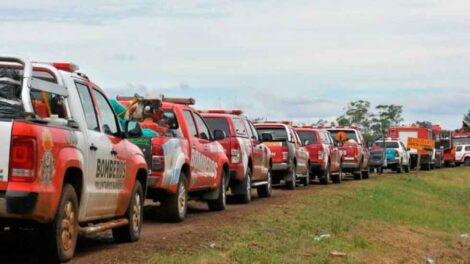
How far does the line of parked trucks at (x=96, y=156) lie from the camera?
21.7ft

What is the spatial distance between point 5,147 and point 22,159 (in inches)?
6.7

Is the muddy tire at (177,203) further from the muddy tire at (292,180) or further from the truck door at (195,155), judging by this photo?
the muddy tire at (292,180)

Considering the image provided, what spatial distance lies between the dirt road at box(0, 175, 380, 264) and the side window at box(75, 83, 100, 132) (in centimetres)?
132

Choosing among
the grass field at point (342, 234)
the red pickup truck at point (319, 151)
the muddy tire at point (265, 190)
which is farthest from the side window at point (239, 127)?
the red pickup truck at point (319, 151)

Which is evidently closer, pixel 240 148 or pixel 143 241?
pixel 143 241

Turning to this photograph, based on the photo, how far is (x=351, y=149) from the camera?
97.9 feet

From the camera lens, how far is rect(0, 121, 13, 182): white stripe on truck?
6.49 m

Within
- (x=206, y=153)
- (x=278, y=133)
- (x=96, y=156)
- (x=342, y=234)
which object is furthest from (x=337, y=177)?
(x=96, y=156)

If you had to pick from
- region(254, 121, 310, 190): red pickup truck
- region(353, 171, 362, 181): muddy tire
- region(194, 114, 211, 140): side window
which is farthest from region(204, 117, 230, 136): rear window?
region(353, 171, 362, 181): muddy tire

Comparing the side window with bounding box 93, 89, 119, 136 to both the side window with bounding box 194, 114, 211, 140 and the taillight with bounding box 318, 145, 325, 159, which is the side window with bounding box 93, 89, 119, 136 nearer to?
the side window with bounding box 194, 114, 211, 140

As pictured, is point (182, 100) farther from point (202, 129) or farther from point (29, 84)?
point (29, 84)

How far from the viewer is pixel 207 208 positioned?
15.7 meters

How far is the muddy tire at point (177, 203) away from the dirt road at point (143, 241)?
139mm

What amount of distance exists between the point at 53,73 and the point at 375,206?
11499 mm
